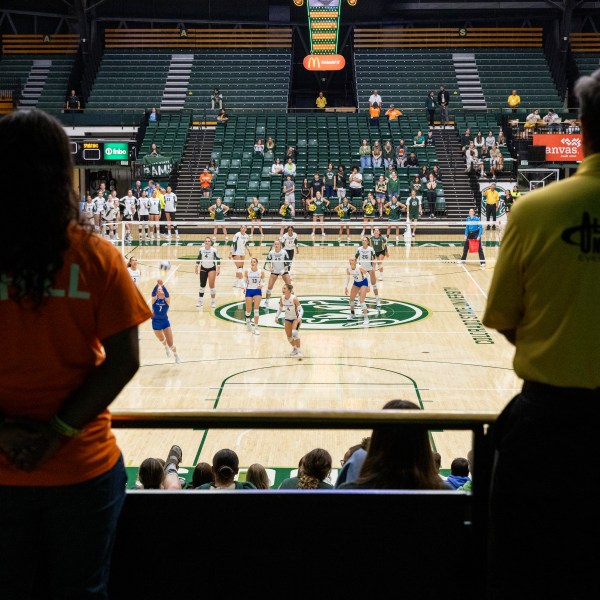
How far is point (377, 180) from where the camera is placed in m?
34.9

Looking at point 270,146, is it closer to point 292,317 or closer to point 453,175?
point 453,175

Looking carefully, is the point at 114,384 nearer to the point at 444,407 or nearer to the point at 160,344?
the point at 444,407

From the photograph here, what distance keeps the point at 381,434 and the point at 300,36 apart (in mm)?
45472

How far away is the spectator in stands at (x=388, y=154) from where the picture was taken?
3597cm

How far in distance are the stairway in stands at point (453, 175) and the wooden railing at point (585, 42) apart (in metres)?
10.7

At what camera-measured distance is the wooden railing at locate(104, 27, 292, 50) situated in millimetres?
46688

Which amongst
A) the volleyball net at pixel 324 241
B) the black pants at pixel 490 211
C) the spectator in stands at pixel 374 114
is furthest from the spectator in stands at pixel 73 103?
the black pants at pixel 490 211

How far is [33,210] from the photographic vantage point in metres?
2.46

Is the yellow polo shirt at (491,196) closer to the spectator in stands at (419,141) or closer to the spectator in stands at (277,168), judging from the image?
the spectator in stands at (419,141)

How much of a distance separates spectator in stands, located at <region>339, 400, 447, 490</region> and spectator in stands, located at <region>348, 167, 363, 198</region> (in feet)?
102

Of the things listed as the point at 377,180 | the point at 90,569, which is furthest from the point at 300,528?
the point at 377,180

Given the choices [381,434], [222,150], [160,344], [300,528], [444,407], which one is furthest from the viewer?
[222,150]

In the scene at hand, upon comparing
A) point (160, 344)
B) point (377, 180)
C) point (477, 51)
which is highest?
point (477, 51)

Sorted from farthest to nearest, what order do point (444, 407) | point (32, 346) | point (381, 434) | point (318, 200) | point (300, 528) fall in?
point (318, 200) → point (444, 407) → point (381, 434) → point (300, 528) → point (32, 346)
